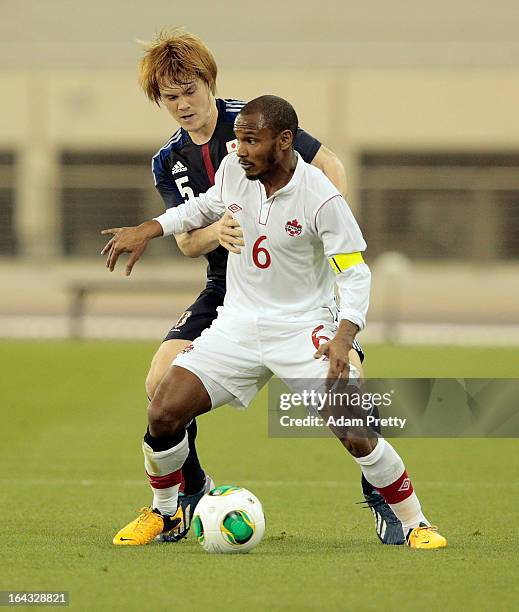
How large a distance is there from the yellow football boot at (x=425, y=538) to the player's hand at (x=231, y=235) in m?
1.57

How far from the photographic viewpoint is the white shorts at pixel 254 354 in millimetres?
6766

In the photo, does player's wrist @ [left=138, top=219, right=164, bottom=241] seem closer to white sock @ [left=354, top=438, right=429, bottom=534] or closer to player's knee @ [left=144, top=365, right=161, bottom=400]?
player's knee @ [left=144, top=365, right=161, bottom=400]

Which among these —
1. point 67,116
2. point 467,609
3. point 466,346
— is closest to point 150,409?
point 467,609

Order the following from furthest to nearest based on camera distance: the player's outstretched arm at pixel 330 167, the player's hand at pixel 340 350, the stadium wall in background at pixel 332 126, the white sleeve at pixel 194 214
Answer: the stadium wall in background at pixel 332 126 → the player's outstretched arm at pixel 330 167 → the white sleeve at pixel 194 214 → the player's hand at pixel 340 350

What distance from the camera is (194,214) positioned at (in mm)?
7266

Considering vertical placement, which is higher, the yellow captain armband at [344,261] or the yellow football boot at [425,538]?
the yellow captain armband at [344,261]

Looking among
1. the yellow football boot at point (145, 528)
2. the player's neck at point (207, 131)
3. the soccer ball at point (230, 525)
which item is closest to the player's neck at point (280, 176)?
the player's neck at point (207, 131)

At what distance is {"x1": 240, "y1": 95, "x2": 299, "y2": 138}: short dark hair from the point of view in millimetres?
6633

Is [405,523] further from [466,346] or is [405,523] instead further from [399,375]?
[466,346]

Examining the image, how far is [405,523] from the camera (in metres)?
6.89

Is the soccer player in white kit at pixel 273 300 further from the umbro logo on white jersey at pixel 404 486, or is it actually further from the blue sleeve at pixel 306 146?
the blue sleeve at pixel 306 146

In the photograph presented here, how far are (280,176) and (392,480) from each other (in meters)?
1.52

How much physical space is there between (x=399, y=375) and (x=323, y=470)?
18.9ft

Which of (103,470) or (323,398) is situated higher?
(323,398)
